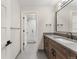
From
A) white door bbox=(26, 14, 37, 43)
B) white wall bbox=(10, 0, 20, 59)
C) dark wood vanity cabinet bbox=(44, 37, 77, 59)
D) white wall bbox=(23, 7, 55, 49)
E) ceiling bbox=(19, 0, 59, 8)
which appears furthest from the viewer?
white door bbox=(26, 14, 37, 43)

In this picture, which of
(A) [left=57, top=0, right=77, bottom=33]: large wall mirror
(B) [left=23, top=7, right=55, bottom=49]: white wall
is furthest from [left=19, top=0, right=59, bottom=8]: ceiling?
(A) [left=57, top=0, right=77, bottom=33]: large wall mirror

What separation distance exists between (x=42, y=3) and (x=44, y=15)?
67cm

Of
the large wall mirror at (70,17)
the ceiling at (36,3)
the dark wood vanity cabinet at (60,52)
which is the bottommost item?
the dark wood vanity cabinet at (60,52)

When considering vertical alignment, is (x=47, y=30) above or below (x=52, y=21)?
below

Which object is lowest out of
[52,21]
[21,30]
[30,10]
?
[21,30]

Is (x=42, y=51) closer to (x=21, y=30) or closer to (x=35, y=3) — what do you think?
(x=21, y=30)

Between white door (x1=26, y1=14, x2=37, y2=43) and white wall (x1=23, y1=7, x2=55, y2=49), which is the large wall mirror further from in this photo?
white door (x1=26, y1=14, x2=37, y2=43)

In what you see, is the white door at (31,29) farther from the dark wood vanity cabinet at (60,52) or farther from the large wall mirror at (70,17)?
the dark wood vanity cabinet at (60,52)

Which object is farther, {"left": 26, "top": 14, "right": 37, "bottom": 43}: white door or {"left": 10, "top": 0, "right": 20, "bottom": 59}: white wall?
{"left": 26, "top": 14, "right": 37, "bottom": 43}: white door

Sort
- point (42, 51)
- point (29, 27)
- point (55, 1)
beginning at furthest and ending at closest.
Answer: point (29, 27)
point (42, 51)
point (55, 1)

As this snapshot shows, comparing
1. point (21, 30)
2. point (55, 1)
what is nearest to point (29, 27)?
point (21, 30)

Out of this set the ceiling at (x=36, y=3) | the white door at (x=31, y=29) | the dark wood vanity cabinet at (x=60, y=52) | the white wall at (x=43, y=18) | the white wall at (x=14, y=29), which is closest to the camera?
the dark wood vanity cabinet at (x=60, y=52)

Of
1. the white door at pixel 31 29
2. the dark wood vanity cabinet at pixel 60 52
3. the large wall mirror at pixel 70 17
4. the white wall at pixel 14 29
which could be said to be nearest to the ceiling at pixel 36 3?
the white wall at pixel 14 29

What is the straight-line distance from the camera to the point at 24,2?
5723 mm
